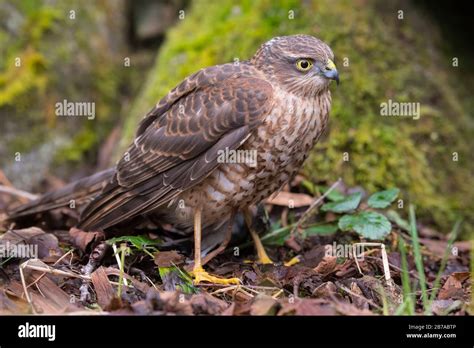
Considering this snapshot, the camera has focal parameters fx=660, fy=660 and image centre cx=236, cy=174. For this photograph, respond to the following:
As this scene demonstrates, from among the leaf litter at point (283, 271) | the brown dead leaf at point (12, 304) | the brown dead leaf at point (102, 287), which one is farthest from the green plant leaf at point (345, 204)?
the brown dead leaf at point (12, 304)

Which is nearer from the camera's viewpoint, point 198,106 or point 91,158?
point 198,106

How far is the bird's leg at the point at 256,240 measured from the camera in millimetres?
5508

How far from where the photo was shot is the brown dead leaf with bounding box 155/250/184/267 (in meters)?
4.80

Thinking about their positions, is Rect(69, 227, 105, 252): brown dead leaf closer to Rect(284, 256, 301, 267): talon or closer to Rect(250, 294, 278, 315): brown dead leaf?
Rect(284, 256, 301, 267): talon

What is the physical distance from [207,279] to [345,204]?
4.78 feet

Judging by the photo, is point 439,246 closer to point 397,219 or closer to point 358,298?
point 397,219

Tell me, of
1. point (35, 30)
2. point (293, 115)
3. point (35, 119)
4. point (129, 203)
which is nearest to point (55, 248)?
point (129, 203)

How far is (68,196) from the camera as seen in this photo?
595 cm

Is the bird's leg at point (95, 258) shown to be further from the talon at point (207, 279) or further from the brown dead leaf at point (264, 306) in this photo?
the brown dead leaf at point (264, 306)

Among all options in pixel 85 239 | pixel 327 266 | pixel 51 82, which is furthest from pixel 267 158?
pixel 51 82

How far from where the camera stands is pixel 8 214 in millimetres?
5922

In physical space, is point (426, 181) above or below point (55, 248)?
above
